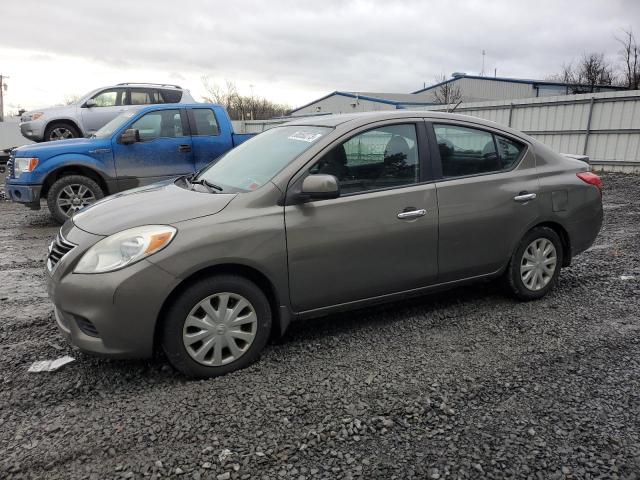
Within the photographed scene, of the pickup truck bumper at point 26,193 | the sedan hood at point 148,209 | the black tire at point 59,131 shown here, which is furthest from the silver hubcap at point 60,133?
the sedan hood at point 148,209

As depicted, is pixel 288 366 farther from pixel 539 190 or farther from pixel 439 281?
pixel 539 190

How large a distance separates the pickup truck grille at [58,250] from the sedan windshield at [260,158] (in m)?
1.09

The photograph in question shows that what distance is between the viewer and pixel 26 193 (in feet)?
25.0

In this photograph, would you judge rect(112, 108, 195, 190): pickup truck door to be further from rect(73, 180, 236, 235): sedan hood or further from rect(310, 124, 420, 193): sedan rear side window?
rect(310, 124, 420, 193): sedan rear side window

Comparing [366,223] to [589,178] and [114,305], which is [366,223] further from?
[589,178]

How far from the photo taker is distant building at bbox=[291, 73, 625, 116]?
41.2 m

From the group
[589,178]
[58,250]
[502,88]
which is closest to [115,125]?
[58,250]

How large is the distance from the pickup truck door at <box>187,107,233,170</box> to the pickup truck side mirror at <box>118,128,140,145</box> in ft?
3.01

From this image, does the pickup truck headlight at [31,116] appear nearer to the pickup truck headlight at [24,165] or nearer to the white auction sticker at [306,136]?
the pickup truck headlight at [24,165]

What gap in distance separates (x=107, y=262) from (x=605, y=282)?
15.1 ft

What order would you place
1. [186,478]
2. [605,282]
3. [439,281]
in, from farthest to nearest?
[605,282], [439,281], [186,478]

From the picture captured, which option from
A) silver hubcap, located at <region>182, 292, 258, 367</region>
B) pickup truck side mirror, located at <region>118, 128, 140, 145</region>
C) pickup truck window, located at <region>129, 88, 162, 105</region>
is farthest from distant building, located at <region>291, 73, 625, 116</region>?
silver hubcap, located at <region>182, 292, 258, 367</region>

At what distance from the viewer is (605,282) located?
4945mm

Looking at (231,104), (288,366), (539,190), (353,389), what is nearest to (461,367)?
(353,389)
